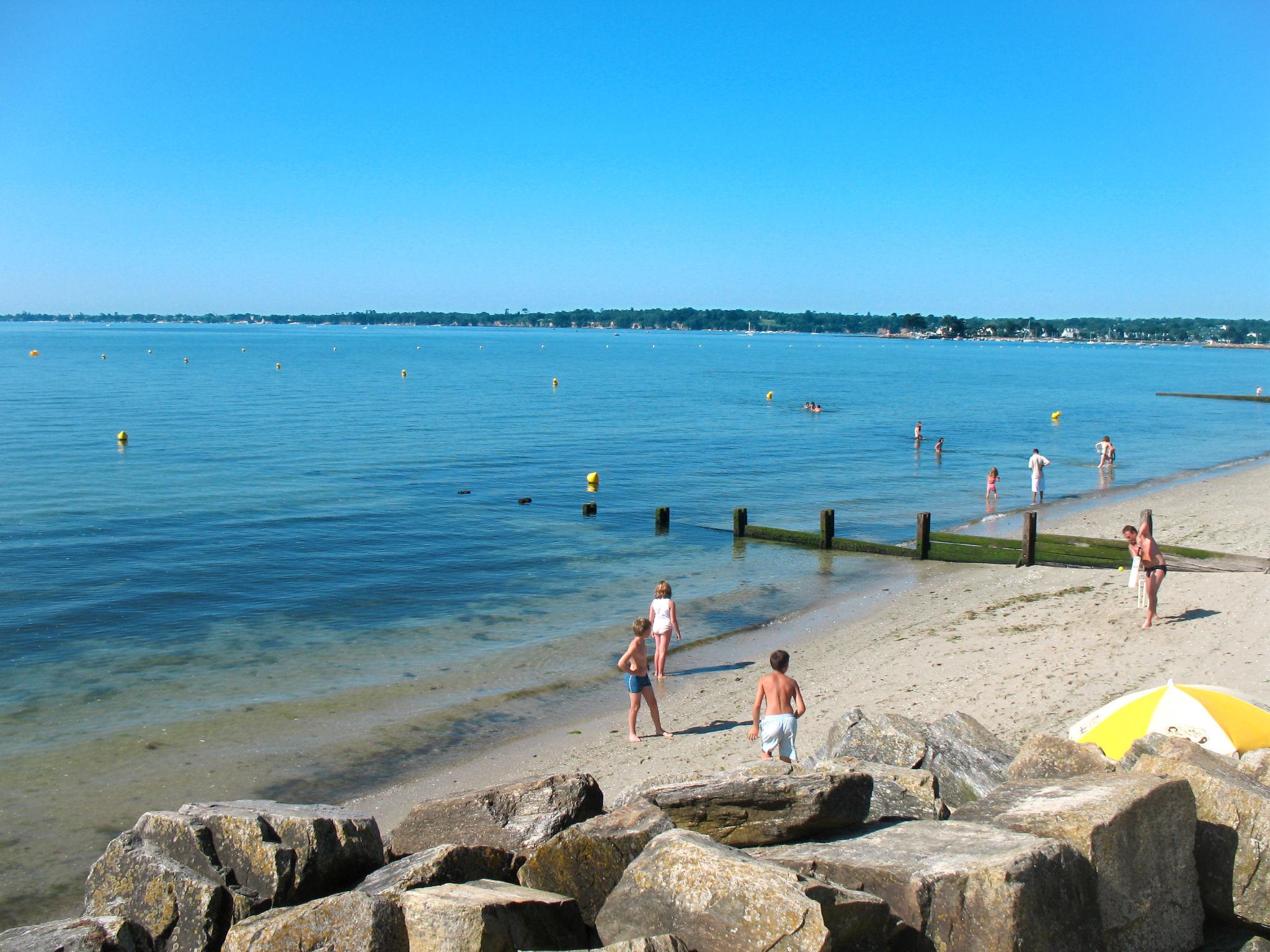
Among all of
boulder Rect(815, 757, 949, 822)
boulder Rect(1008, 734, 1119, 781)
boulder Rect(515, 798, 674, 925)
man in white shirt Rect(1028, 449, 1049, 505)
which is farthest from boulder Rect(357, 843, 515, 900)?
man in white shirt Rect(1028, 449, 1049, 505)

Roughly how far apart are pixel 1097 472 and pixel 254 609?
3854cm

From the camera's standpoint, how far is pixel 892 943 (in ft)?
18.7

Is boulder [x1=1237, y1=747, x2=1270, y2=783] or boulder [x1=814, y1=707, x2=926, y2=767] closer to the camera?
boulder [x1=1237, y1=747, x2=1270, y2=783]

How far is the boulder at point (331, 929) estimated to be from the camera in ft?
19.6

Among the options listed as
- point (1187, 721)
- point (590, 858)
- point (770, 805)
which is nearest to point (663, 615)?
point (1187, 721)

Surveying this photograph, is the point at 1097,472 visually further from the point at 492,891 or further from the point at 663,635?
the point at 492,891

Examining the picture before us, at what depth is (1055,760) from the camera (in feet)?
25.6

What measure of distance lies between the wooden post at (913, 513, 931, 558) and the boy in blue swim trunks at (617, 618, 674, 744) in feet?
47.1

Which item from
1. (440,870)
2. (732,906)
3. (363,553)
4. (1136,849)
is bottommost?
(363,553)

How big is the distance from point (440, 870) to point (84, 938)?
2.34m

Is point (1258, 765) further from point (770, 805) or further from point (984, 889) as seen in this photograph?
point (770, 805)

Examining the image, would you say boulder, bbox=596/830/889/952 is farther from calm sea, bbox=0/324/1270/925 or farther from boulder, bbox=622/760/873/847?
calm sea, bbox=0/324/1270/925

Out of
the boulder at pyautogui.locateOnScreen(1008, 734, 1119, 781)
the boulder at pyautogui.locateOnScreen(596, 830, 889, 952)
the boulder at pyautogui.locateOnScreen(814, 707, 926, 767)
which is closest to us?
the boulder at pyautogui.locateOnScreen(596, 830, 889, 952)

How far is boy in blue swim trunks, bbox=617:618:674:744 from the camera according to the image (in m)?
13.2
